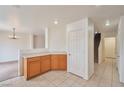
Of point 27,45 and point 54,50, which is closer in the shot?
point 54,50

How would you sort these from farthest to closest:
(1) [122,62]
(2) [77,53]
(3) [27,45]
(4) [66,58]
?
(3) [27,45], (4) [66,58], (2) [77,53], (1) [122,62]

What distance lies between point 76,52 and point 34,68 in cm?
176

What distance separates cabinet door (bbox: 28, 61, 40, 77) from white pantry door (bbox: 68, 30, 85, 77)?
1401mm

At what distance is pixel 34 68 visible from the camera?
12.2 feet

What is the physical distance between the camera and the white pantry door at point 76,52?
372cm

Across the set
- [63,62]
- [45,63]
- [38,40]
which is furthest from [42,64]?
[38,40]

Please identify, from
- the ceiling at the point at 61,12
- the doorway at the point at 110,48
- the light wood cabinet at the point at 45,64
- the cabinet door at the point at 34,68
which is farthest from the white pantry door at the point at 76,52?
the doorway at the point at 110,48

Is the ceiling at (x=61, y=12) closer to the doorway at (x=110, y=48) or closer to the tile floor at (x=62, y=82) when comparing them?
the tile floor at (x=62, y=82)

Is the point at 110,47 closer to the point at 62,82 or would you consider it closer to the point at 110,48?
the point at 110,48

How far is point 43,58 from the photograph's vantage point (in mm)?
4176

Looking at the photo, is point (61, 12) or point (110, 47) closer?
point (61, 12)
